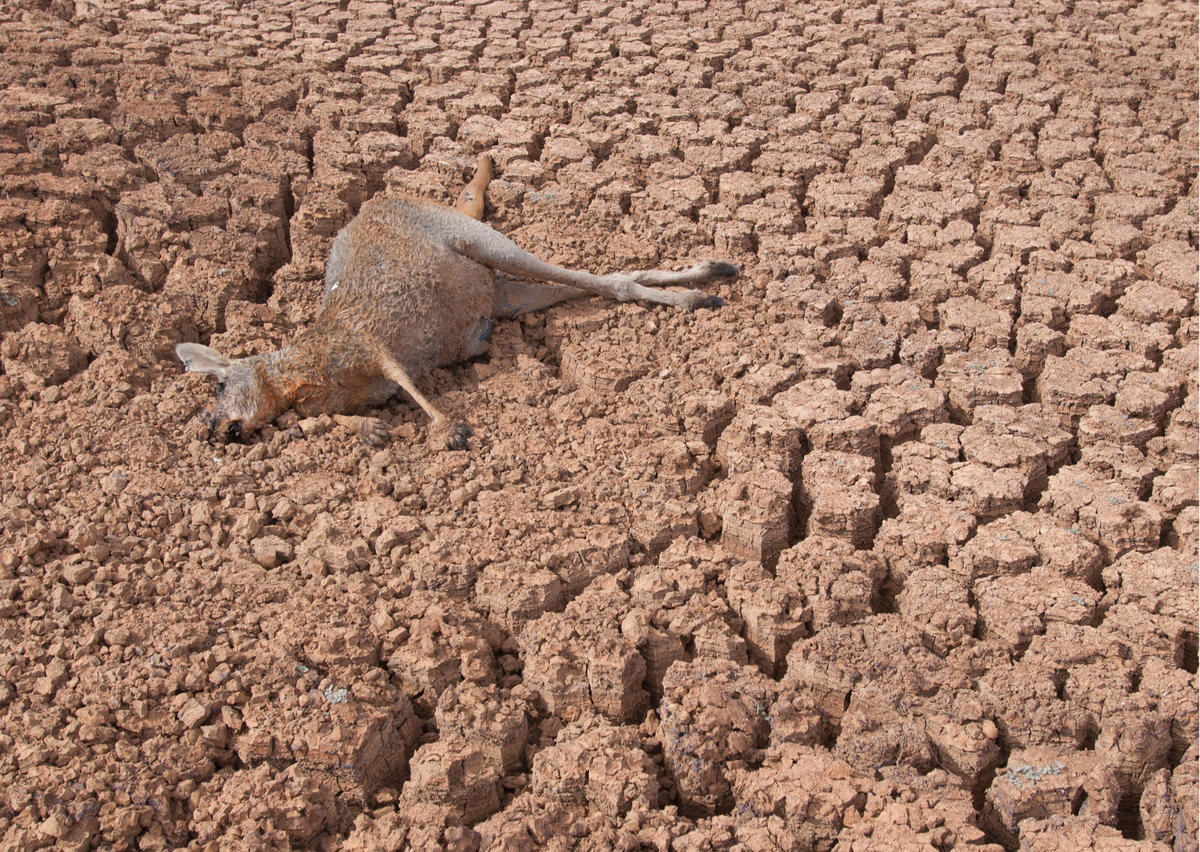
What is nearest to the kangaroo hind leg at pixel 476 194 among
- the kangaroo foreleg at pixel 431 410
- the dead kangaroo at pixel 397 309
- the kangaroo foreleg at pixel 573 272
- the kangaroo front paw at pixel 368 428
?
the dead kangaroo at pixel 397 309

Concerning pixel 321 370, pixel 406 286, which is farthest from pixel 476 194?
pixel 321 370

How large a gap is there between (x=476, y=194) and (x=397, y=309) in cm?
94

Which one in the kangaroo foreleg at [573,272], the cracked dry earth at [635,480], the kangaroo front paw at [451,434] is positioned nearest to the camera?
the cracked dry earth at [635,480]

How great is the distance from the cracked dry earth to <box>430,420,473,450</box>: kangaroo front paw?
2.7 inches

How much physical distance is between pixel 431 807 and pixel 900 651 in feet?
3.86

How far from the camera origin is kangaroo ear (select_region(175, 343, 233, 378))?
3.26 meters

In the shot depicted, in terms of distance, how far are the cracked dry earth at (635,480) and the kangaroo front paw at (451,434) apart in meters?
0.07

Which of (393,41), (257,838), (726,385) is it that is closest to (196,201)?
(393,41)

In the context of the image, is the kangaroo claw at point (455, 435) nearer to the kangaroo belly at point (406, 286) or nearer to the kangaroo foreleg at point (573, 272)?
the kangaroo belly at point (406, 286)

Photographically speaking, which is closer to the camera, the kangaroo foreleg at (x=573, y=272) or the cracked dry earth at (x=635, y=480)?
the cracked dry earth at (x=635, y=480)

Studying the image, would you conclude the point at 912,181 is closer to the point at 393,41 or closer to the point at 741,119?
the point at 741,119

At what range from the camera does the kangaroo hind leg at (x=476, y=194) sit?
4016mm

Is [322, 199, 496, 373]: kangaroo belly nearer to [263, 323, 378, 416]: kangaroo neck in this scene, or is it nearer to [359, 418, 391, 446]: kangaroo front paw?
[263, 323, 378, 416]: kangaroo neck

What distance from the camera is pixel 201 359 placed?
3295mm
